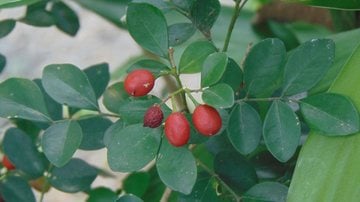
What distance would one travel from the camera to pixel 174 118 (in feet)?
1.57

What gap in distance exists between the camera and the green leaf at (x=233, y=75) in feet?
1.81

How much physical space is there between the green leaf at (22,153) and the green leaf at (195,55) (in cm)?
21

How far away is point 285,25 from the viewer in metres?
1.20

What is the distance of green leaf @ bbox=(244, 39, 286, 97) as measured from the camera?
0.54 meters

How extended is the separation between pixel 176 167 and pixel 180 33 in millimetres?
117

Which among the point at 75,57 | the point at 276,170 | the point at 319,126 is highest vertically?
the point at 319,126

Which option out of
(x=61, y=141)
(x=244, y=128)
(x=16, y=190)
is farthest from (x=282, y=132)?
(x=16, y=190)

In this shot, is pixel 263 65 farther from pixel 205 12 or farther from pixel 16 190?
pixel 16 190

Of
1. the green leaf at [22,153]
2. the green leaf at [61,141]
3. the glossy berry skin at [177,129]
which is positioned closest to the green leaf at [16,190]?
the green leaf at [22,153]

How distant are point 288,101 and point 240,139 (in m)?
0.05

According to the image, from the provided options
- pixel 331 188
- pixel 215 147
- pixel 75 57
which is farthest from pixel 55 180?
pixel 75 57

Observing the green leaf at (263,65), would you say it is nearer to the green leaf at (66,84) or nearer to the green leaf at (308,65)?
the green leaf at (308,65)

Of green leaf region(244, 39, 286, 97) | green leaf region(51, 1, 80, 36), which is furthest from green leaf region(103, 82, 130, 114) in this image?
green leaf region(51, 1, 80, 36)

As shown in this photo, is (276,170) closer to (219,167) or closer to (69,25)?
(219,167)
